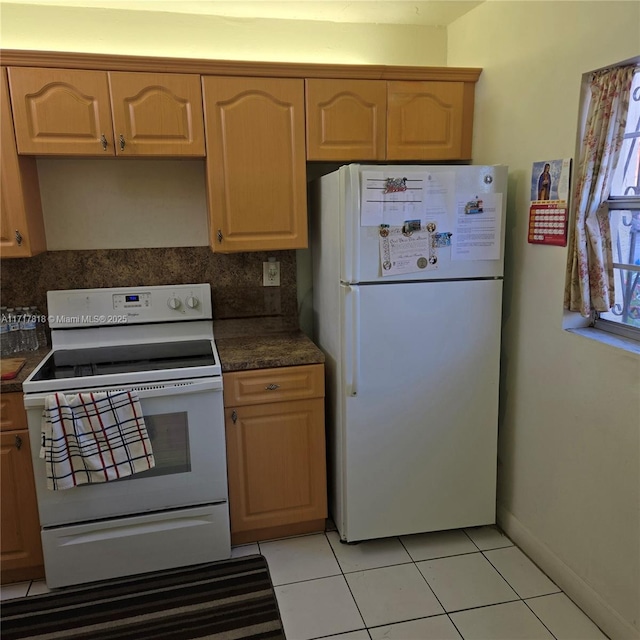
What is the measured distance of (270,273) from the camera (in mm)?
2766

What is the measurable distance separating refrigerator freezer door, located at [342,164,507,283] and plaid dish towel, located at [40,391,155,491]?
3.34ft

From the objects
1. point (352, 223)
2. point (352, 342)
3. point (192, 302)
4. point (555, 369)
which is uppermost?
point (352, 223)

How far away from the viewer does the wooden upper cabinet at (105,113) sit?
2117mm

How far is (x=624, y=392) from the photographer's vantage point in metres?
1.73

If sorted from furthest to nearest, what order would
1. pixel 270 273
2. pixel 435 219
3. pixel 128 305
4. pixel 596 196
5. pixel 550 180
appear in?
pixel 270 273 < pixel 128 305 < pixel 435 219 < pixel 550 180 < pixel 596 196

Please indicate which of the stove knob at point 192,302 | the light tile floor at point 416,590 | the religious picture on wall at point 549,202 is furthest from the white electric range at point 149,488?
the religious picture on wall at point 549,202

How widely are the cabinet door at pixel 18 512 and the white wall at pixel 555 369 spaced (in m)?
2.03

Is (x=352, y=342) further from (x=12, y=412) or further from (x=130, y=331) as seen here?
(x=12, y=412)

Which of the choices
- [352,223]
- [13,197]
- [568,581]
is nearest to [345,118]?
[352,223]

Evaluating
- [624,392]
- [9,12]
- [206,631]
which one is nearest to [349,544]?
[206,631]

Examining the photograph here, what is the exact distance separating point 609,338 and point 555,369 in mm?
Answer: 274

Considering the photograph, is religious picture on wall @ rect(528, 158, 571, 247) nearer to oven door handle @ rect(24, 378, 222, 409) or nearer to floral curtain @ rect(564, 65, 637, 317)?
floral curtain @ rect(564, 65, 637, 317)

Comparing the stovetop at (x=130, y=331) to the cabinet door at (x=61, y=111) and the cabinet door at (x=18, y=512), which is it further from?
the cabinet door at (x=61, y=111)

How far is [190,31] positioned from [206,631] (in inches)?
100
